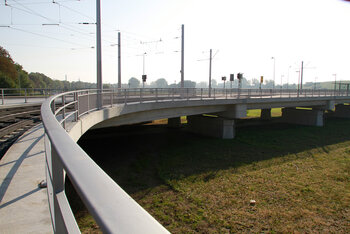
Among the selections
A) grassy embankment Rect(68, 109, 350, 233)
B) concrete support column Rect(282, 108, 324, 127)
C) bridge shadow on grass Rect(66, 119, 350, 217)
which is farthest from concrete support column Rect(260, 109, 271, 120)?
grassy embankment Rect(68, 109, 350, 233)

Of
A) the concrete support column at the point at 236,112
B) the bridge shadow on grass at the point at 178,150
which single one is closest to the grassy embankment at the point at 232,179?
the bridge shadow on grass at the point at 178,150

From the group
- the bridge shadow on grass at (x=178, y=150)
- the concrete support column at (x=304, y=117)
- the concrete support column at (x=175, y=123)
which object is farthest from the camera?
the concrete support column at (x=304, y=117)

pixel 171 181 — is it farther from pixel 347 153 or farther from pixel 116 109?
pixel 347 153

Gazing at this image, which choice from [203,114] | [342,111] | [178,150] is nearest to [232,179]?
[178,150]

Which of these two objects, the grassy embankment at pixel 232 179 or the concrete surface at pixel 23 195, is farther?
the grassy embankment at pixel 232 179

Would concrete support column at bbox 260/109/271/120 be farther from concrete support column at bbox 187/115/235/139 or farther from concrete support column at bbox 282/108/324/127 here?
concrete support column at bbox 187/115/235/139

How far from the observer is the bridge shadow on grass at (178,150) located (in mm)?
16594

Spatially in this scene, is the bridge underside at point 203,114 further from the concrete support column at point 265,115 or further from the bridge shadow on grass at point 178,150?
the bridge shadow on grass at point 178,150

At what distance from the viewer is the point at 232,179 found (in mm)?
15992

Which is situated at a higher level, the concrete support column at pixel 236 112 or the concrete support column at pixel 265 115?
the concrete support column at pixel 236 112

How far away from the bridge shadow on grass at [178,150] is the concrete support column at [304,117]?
19.2ft

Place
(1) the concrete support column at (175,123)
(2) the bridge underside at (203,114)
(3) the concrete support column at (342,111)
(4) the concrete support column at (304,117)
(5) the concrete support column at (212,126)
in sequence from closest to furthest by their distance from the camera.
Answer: (2) the bridge underside at (203,114), (5) the concrete support column at (212,126), (1) the concrete support column at (175,123), (4) the concrete support column at (304,117), (3) the concrete support column at (342,111)

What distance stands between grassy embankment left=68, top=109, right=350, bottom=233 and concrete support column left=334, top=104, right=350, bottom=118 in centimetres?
2490

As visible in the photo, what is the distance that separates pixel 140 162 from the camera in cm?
1892
